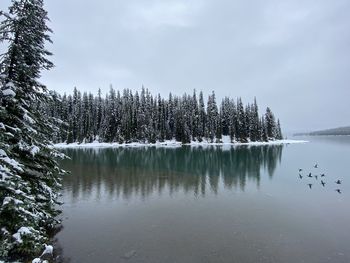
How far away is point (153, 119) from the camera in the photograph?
110m

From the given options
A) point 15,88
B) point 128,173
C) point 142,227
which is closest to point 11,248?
point 15,88

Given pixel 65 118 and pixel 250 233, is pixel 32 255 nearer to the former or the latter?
pixel 250 233

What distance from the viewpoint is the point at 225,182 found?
3036 cm

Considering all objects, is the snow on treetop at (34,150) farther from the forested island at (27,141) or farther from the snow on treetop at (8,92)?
the snow on treetop at (8,92)

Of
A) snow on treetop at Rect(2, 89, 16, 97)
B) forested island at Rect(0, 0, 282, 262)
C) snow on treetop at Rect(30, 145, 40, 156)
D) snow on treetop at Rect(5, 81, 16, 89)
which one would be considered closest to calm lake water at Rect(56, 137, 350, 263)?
forested island at Rect(0, 0, 282, 262)

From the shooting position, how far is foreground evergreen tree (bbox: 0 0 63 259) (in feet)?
29.5

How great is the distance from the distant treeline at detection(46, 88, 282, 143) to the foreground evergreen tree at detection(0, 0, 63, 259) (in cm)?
9460

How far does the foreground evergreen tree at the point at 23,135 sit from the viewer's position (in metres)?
8.98

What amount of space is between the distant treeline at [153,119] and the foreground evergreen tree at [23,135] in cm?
9460

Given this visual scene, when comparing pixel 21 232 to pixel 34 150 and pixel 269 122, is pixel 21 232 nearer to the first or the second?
pixel 34 150

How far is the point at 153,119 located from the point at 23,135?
325 feet

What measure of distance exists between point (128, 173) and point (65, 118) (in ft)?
287

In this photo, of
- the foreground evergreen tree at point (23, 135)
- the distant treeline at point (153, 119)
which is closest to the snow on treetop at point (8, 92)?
the foreground evergreen tree at point (23, 135)

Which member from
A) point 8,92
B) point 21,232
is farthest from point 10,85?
point 21,232
